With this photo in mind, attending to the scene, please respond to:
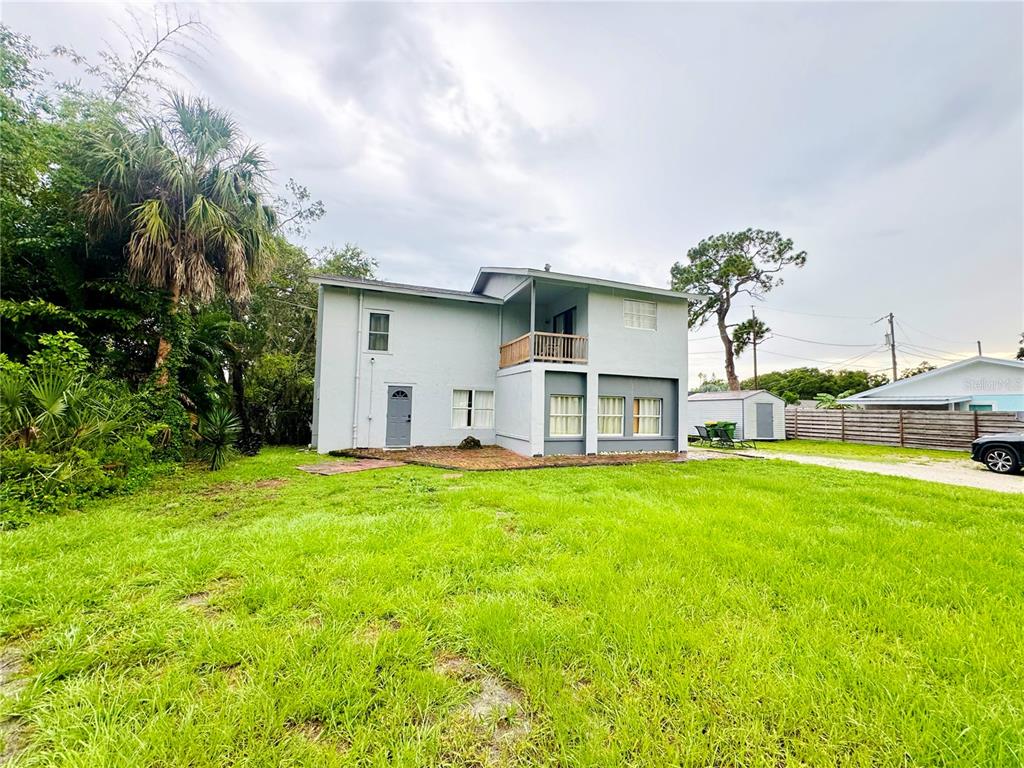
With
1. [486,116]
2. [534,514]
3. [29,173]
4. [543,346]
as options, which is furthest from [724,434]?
[29,173]

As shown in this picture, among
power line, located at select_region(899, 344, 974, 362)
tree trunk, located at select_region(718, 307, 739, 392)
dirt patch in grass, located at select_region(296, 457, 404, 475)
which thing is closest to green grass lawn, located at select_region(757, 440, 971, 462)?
tree trunk, located at select_region(718, 307, 739, 392)

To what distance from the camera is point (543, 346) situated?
11.8 metres

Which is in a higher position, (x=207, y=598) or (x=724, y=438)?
(x=724, y=438)

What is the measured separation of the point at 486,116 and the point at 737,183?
949 cm

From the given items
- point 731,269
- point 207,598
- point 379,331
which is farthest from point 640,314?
point 731,269

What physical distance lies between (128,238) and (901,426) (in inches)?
1069

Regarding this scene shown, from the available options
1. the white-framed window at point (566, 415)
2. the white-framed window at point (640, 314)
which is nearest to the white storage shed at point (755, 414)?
the white-framed window at point (640, 314)

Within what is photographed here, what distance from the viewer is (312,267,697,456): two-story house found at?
38.3ft

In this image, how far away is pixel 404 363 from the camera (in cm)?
1270

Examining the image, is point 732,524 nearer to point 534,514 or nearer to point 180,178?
point 534,514

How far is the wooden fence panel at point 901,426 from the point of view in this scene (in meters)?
Result: 14.0

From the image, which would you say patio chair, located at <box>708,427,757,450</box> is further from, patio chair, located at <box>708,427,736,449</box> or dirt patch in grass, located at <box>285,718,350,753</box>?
dirt patch in grass, located at <box>285,718,350,753</box>

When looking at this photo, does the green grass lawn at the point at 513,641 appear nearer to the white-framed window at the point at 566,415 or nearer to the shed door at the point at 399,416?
the white-framed window at the point at 566,415

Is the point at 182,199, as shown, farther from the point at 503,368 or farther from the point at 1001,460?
the point at 1001,460
